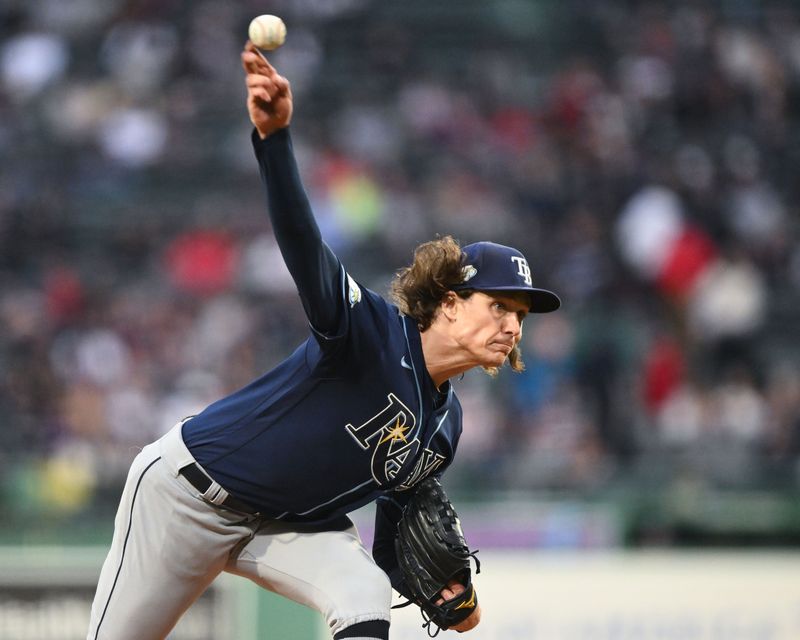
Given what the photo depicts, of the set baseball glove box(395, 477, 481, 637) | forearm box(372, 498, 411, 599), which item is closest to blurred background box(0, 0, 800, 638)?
forearm box(372, 498, 411, 599)

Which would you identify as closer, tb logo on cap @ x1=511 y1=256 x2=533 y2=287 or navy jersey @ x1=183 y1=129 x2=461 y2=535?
navy jersey @ x1=183 y1=129 x2=461 y2=535

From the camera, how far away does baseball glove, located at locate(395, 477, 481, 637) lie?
12.8 ft

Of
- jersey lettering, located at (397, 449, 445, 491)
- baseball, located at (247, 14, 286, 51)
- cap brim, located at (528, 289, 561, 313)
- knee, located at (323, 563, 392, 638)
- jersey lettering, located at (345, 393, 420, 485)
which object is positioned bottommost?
knee, located at (323, 563, 392, 638)

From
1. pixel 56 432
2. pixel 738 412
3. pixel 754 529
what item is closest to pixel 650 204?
pixel 738 412

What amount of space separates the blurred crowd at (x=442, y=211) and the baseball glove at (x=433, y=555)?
13.1ft

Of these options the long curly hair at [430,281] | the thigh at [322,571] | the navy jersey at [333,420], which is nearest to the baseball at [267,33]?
the navy jersey at [333,420]

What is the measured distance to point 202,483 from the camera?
3.68 meters

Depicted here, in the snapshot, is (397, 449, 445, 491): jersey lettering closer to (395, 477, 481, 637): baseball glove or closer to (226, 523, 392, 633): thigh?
(395, 477, 481, 637): baseball glove

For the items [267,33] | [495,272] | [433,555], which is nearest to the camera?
[267,33]

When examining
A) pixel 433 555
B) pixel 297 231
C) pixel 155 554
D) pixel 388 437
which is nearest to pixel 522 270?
pixel 388 437

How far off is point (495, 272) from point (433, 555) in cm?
88

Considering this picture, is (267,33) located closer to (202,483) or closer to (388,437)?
(388,437)

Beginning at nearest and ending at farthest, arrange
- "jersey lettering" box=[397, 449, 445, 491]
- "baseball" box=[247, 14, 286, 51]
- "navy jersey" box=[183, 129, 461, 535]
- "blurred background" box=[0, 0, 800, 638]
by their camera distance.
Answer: "baseball" box=[247, 14, 286, 51], "navy jersey" box=[183, 129, 461, 535], "jersey lettering" box=[397, 449, 445, 491], "blurred background" box=[0, 0, 800, 638]

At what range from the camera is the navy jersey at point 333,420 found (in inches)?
139
